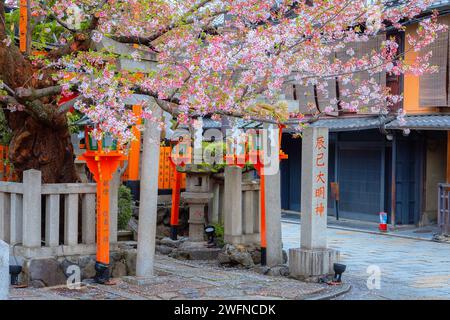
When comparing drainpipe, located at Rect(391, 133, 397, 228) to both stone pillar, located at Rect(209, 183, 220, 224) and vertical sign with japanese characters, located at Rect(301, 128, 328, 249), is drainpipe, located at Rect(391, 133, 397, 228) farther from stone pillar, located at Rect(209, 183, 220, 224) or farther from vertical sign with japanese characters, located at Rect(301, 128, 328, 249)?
vertical sign with japanese characters, located at Rect(301, 128, 328, 249)

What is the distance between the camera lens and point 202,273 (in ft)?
42.3

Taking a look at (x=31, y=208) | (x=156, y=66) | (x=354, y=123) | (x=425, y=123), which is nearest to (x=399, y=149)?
(x=354, y=123)

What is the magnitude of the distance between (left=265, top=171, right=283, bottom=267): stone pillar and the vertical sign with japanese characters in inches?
42.6

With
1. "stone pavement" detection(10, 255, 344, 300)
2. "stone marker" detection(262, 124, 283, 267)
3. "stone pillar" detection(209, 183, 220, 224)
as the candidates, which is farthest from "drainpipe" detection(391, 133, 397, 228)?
"stone pavement" detection(10, 255, 344, 300)

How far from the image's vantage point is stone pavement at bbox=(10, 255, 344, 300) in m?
10.5

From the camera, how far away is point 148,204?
11.9m

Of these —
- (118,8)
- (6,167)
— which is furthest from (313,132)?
(6,167)

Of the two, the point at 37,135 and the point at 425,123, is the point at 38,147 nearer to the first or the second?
the point at 37,135

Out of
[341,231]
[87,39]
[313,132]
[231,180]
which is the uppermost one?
[87,39]

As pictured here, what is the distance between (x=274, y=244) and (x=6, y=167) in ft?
21.4

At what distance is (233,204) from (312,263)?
9.12ft

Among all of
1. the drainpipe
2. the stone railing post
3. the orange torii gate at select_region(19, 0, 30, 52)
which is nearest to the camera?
the stone railing post

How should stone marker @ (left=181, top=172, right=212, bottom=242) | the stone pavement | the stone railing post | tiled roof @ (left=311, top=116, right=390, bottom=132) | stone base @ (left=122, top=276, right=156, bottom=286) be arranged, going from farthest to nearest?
1. tiled roof @ (left=311, top=116, right=390, bottom=132)
2. stone marker @ (left=181, top=172, right=212, bottom=242)
3. stone base @ (left=122, top=276, right=156, bottom=286)
4. the stone railing post
5. the stone pavement

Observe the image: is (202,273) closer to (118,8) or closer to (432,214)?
(118,8)
